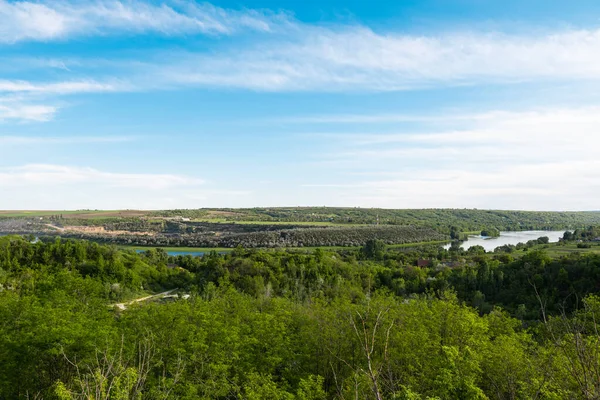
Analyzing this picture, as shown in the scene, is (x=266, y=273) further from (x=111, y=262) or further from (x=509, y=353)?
(x=509, y=353)

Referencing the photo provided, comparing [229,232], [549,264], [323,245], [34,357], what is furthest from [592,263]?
[229,232]

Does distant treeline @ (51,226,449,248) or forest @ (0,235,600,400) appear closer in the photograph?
forest @ (0,235,600,400)

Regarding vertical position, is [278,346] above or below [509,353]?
below

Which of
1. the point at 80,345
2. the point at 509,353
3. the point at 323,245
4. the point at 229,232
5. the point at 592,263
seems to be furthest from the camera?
the point at 229,232

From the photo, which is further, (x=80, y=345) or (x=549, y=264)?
(x=549, y=264)

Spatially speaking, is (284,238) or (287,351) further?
(284,238)

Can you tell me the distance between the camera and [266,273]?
8194 cm

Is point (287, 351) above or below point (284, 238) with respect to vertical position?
above

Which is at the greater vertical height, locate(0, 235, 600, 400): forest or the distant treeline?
locate(0, 235, 600, 400): forest

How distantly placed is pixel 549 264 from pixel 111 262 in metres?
79.3

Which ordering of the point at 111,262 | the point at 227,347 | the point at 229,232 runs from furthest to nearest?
the point at 229,232 < the point at 111,262 < the point at 227,347

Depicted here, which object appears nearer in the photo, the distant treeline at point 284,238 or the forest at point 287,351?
the forest at point 287,351

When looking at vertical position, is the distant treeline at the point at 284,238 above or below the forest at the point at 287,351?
below

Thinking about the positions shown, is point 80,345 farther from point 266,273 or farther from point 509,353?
point 266,273
